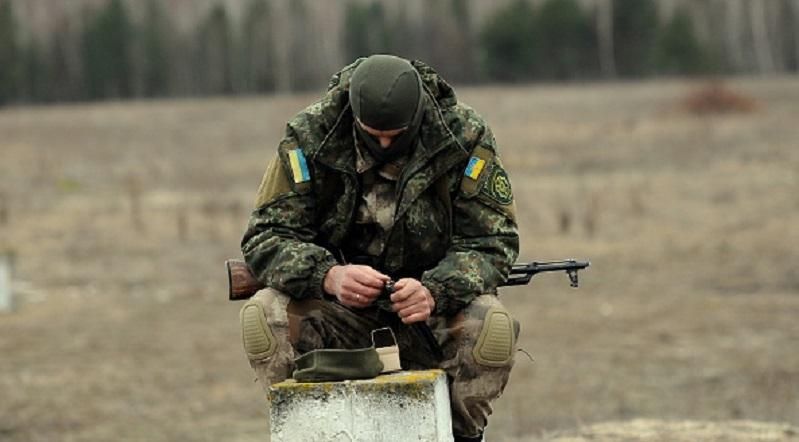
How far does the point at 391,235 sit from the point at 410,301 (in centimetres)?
36

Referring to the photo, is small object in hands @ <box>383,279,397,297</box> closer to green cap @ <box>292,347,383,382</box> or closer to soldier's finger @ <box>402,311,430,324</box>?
soldier's finger @ <box>402,311,430,324</box>

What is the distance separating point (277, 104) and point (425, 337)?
40.1 metres

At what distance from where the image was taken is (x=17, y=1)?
87688 mm

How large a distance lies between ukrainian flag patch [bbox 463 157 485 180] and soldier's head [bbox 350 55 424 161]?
21cm

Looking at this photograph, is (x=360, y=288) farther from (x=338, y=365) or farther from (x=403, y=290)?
(x=338, y=365)

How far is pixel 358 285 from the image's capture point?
5039 millimetres

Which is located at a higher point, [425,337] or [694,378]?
[425,337]

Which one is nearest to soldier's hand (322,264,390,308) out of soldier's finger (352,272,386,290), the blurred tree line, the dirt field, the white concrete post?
soldier's finger (352,272,386,290)

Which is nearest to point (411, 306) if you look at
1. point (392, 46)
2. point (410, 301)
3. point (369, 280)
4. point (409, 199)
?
point (410, 301)

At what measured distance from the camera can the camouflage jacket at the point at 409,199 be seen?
17.1 ft

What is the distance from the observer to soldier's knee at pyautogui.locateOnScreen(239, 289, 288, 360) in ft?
16.9

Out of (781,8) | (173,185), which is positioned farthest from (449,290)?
(781,8)

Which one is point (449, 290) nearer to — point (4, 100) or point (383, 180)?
point (383, 180)

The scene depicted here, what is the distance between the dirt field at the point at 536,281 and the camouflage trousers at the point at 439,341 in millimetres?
2770
